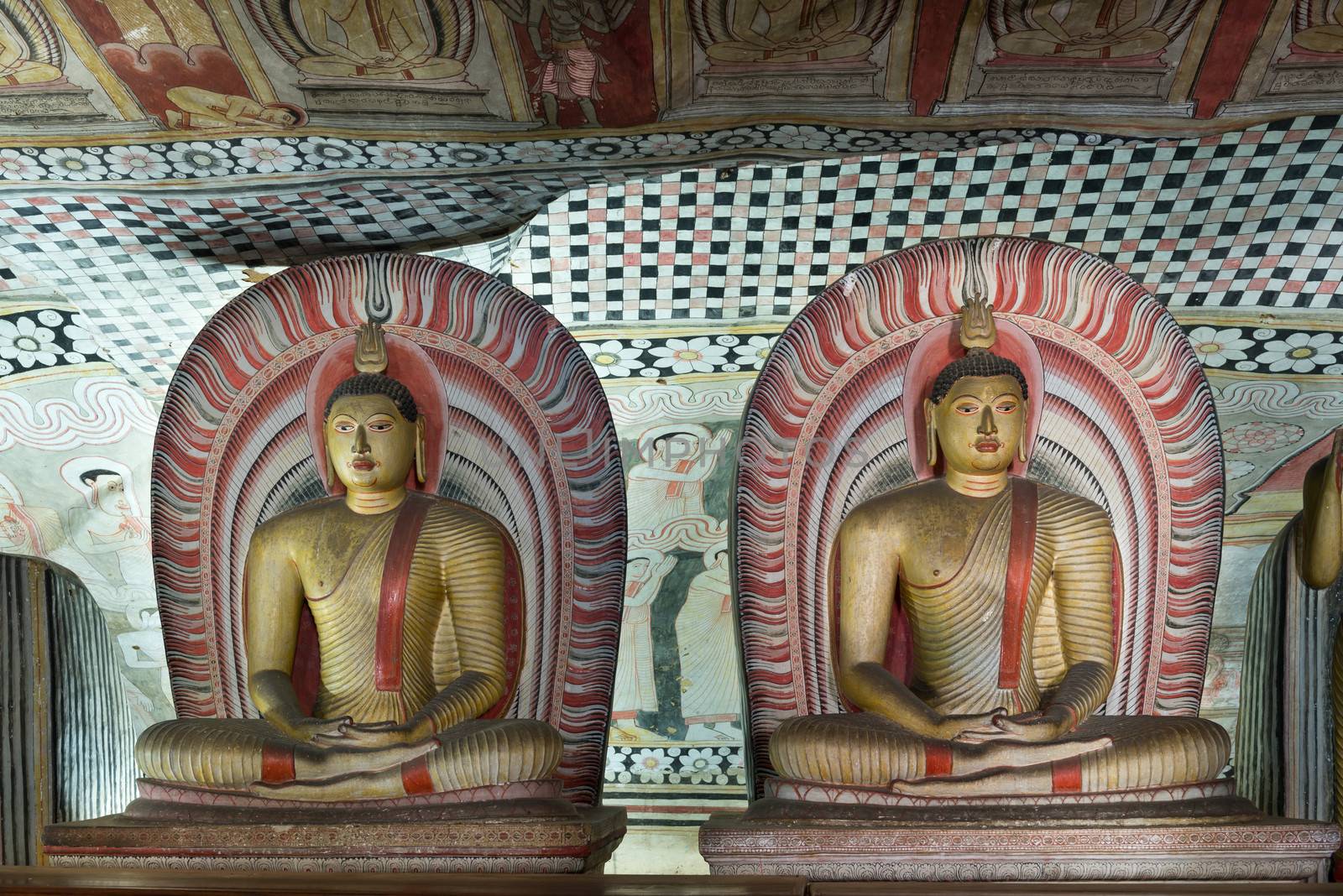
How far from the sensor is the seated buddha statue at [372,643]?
4.87m

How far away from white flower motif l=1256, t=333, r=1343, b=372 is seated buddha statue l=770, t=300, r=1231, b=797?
5.25ft

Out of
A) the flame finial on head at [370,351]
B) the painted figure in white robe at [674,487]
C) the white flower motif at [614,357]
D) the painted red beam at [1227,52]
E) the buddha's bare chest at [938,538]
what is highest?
the painted red beam at [1227,52]

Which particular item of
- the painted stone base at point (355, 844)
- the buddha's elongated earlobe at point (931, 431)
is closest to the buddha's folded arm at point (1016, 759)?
the painted stone base at point (355, 844)

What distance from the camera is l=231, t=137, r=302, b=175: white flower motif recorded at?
5.94m

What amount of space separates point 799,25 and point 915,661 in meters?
2.36

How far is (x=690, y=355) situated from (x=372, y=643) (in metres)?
2.03

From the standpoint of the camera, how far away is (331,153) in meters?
5.98

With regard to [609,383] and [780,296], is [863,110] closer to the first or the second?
[780,296]

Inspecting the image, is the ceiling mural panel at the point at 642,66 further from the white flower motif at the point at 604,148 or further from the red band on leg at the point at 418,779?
the red band on leg at the point at 418,779

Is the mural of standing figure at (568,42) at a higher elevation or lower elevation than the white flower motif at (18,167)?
higher

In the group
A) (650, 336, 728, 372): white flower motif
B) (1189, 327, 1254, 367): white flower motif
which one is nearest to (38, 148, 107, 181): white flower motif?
(650, 336, 728, 372): white flower motif

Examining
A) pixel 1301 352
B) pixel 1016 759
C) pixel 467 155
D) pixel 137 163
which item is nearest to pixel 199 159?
pixel 137 163

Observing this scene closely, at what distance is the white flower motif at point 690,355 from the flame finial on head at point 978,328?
4.58 feet

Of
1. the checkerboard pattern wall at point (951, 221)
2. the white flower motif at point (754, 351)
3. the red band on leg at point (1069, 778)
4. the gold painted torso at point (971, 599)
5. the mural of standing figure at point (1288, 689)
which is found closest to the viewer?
the red band on leg at point (1069, 778)
